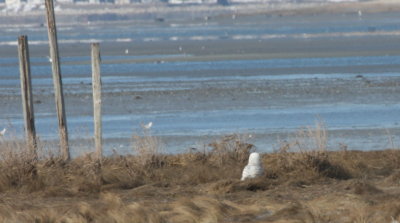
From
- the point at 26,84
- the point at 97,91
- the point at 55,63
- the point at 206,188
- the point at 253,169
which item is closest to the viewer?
the point at 206,188

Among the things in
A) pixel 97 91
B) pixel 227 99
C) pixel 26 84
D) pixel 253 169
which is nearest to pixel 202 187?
pixel 253 169

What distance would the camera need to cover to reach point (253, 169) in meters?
13.3

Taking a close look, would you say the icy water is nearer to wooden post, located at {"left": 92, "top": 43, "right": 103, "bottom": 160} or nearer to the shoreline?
wooden post, located at {"left": 92, "top": 43, "right": 103, "bottom": 160}

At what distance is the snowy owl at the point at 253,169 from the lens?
13.3 meters

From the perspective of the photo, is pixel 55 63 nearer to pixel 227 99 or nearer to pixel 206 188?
pixel 206 188

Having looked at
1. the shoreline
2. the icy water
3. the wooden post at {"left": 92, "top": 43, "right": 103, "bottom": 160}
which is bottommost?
the icy water

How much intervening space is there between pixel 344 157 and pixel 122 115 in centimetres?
1136

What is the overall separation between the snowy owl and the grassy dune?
0.11 meters

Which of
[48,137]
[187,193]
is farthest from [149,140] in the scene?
[48,137]

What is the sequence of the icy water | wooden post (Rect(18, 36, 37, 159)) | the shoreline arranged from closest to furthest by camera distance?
the shoreline < wooden post (Rect(18, 36, 37, 159)) < the icy water

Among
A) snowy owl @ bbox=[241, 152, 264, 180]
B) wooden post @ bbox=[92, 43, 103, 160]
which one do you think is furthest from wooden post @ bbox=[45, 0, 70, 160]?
snowy owl @ bbox=[241, 152, 264, 180]

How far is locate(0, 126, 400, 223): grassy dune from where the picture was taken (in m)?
10.7

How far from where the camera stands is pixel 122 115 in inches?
1005

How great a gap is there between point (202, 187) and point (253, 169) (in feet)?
2.30
